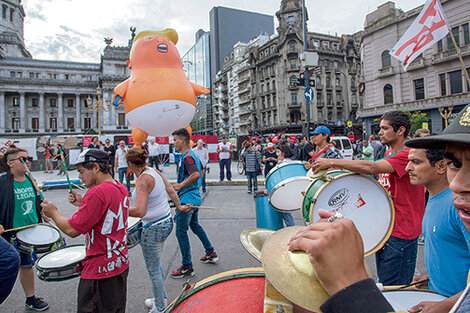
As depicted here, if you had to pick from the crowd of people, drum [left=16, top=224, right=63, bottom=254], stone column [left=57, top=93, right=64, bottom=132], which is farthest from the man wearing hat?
stone column [left=57, top=93, right=64, bottom=132]

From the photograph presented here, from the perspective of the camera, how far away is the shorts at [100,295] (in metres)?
2.04

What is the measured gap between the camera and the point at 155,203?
2.99 metres

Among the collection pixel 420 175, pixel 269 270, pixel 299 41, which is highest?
pixel 299 41

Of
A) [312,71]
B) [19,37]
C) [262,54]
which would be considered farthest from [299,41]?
[19,37]

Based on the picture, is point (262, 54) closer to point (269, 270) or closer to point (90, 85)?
point (90, 85)

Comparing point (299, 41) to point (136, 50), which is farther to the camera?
point (299, 41)

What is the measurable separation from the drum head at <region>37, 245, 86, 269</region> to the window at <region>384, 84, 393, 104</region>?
36490 mm

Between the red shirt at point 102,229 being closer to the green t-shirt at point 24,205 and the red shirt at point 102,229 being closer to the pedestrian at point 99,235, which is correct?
the pedestrian at point 99,235

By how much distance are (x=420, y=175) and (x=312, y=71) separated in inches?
450

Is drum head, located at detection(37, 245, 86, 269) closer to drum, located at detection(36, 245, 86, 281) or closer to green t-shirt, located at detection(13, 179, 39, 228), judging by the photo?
drum, located at detection(36, 245, 86, 281)

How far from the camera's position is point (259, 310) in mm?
1086

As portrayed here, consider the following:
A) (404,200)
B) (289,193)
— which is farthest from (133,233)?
(404,200)

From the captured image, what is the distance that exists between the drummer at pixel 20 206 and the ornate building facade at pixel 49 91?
5274 cm

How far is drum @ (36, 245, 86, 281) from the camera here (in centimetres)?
205
